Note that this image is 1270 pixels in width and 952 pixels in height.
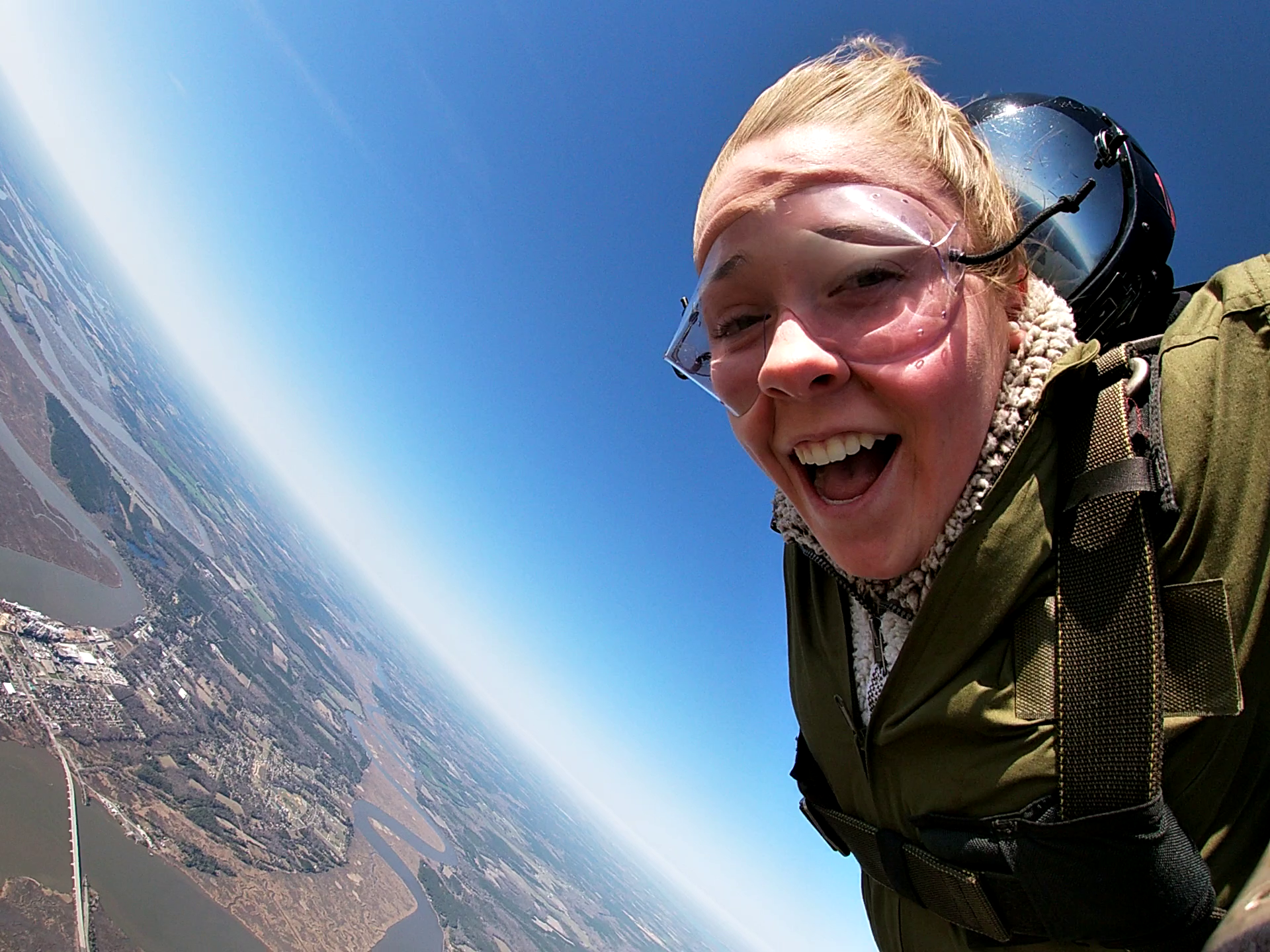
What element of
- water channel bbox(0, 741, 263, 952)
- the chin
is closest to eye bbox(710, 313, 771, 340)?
the chin

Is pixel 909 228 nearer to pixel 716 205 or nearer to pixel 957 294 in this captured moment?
pixel 957 294

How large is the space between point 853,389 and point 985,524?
0.85ft

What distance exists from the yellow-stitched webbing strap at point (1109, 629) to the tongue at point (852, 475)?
250 mm

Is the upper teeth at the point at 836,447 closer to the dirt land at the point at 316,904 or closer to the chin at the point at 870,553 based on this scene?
the chin at the point at 870,553

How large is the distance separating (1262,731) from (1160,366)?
0.44 meters

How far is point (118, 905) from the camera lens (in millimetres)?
27781

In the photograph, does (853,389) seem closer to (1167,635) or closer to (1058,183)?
(1167,635)

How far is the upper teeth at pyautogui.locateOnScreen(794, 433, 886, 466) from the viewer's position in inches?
35.1

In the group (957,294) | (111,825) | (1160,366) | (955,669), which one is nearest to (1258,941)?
(955,669)

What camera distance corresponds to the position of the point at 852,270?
2.98 feet

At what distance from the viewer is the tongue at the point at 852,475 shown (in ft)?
3.03

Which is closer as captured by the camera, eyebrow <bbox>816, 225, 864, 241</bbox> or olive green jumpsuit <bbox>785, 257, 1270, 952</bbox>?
olive green jumpsuit <bbox>785, 257, 1270, 952</bbox>

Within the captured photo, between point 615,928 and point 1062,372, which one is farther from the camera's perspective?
point 615,928

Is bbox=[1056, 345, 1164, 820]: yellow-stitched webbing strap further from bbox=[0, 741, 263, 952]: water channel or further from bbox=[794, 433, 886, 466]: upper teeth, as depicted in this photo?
bbox=[0, 741, 263, 952]: water channel
